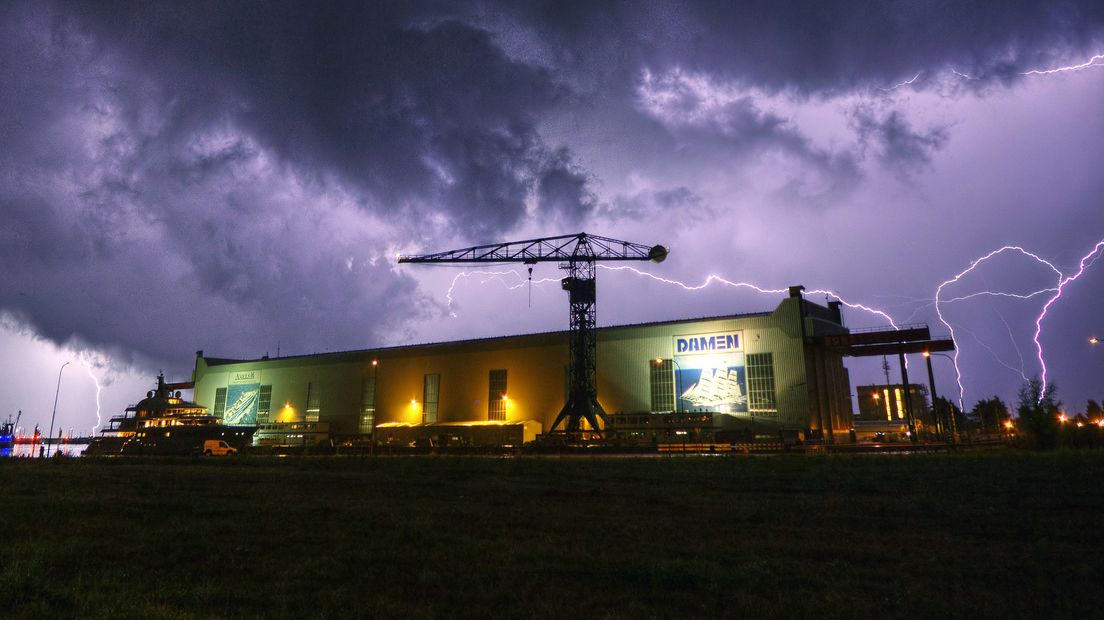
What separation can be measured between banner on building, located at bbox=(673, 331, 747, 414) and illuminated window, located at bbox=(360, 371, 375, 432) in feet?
150

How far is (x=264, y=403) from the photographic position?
337 feet

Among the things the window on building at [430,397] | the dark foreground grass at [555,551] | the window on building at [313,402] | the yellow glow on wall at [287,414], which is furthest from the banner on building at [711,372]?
the yellow glow on wall at [287,414]

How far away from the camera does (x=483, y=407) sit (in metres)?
83.2

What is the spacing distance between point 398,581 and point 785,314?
67526mm

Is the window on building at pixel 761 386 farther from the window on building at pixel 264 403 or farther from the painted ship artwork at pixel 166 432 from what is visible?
the window on building at pixel 264 403

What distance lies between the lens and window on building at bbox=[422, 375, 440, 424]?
86.8 m

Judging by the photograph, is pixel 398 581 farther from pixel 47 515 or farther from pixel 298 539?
pixel 47 515

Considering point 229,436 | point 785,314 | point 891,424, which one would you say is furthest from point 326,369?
point 891,424

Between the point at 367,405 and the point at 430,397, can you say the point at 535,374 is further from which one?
the point at 367,405

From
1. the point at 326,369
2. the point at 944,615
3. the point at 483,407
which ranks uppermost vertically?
the point at 326,369

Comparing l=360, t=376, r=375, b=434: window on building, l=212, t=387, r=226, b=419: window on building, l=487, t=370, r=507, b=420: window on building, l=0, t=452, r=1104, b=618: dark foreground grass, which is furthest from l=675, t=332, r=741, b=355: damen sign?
l=212, t=387, r=226, b=419: window on building

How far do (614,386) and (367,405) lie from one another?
1522 inches

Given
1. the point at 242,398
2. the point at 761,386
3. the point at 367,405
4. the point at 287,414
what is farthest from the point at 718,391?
the point at 242,398

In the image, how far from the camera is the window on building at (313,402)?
9681cm
